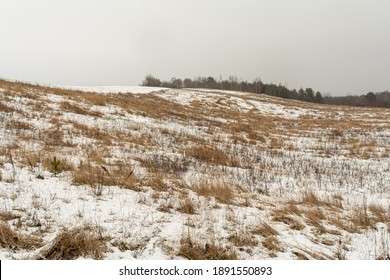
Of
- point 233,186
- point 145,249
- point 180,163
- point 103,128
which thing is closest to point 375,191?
point 233,186

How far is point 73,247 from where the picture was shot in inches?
138

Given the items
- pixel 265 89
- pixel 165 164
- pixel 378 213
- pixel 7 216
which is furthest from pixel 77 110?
pixel 265 89

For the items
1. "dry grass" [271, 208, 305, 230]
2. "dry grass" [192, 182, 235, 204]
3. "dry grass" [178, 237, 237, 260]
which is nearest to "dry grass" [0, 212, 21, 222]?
"dry grass" [178, 237, 237, 260]

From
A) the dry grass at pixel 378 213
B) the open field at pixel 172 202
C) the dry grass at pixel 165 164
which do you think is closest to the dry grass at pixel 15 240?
the open field at pixel 172 202

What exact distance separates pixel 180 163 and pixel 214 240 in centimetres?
476

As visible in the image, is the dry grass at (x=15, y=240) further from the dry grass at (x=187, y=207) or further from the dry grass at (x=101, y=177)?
the dry grass at (x=187, y=207)

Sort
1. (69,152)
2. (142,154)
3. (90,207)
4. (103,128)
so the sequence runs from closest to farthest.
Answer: (90,207) < (69,152) < (142,154) < (103,128)

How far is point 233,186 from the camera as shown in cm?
680

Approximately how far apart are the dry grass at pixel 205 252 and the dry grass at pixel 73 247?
1.03 m

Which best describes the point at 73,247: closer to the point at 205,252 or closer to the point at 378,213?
the point at 205,252

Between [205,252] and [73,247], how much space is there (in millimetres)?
1637

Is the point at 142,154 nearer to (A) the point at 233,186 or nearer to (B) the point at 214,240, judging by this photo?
(A) the point at 233,186

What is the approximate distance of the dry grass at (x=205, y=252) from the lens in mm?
3654
